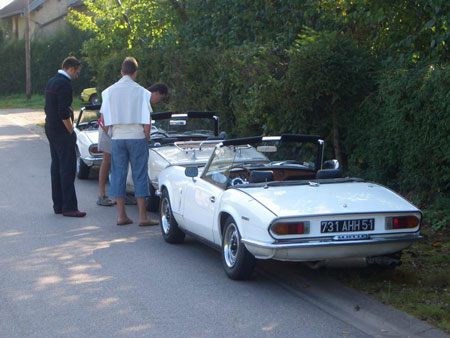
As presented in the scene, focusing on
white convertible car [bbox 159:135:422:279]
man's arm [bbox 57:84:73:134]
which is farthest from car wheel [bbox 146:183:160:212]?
white convertible car [bbox 159:135:422:279]

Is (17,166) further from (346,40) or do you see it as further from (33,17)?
(33,17)

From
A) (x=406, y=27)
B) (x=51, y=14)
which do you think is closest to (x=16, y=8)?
(x=51, y=14)

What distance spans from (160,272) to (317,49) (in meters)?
5.54

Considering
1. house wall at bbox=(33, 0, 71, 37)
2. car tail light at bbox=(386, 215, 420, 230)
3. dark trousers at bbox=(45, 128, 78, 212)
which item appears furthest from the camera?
house wall at bbox=(33, 0, 71, 37)

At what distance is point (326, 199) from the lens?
7125 mm

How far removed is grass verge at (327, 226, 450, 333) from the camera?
6.33 meters

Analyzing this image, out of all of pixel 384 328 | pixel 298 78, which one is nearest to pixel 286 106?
pixel 298 78

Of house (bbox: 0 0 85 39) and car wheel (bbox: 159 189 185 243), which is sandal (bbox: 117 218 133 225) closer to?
car wheel (bbox: 159 189 185 243)

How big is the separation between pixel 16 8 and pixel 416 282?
5952cm

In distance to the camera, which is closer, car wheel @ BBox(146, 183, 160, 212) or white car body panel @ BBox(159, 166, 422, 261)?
white car body panel @ BBox(159, 166, 422, 261)

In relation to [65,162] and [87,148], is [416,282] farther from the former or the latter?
[87,148]

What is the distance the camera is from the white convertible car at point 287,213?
678cm

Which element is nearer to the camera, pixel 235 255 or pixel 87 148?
pixel 235 255

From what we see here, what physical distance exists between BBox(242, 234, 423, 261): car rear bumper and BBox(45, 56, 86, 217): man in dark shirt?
445 centimetres
